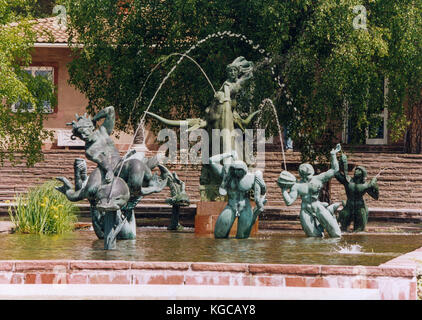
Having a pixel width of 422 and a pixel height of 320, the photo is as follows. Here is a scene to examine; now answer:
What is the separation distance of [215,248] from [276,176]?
13804 millimetres

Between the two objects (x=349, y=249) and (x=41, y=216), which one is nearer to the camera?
(x=349, y=249)

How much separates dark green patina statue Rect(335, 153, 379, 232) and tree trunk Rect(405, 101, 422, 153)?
33.1ft

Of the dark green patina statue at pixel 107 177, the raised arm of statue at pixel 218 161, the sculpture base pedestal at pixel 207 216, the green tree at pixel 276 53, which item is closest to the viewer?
the dark green patina statue at pixel 107 177

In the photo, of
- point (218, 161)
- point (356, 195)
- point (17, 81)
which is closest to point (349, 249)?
point (218, 161)

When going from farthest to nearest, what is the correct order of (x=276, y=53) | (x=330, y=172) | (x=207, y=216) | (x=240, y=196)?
1. (x=276, y=53)
2. (x=207, y=216)
3. (x=330, y=172)
4. (x=240, y=196)

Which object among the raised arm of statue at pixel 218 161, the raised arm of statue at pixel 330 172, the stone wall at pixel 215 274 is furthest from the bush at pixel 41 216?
the stone wall at pixel 215 274

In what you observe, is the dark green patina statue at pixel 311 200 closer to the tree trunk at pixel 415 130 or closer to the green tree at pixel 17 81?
the green tree at pixel 17 81

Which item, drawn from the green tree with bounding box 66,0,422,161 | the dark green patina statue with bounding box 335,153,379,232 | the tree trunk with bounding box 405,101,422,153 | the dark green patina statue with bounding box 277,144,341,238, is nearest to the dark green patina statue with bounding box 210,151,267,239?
the dark green patina statue with bounding box 277,144,341,238

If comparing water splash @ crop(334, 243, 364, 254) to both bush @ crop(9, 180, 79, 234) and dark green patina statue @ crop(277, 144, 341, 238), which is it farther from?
bush @ crop(9, 180, 79, 234)

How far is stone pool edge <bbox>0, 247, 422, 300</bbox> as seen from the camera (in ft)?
26.7

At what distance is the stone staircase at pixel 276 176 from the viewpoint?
23.2 m

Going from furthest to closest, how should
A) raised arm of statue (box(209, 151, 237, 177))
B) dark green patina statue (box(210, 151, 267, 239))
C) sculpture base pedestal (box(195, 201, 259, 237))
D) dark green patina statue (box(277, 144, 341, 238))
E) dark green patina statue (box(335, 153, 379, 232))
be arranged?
dark green patina statue (box(335, 153, 379, 232))
sculpture base pedestal (box(195, 201, 259, 237))
raised arm of statue (box(209, 151, 237, 177))
dark green patina statue (box(277, 144, 341, 238))
dark green patina statue (box(210, 151, 267, 239))

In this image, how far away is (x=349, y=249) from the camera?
1140 centimetres

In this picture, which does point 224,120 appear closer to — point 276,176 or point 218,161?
point 218,161
